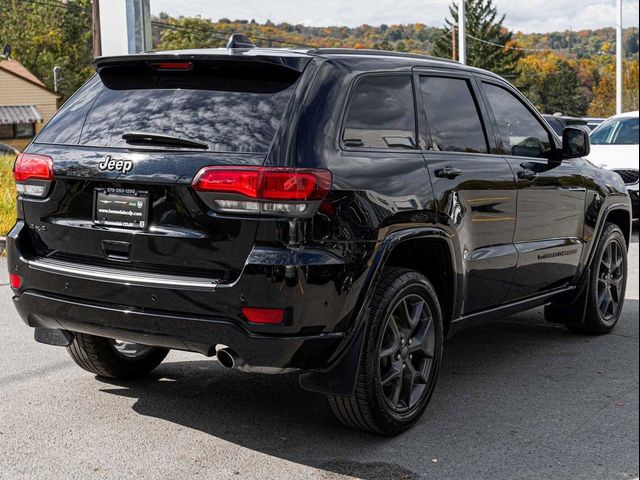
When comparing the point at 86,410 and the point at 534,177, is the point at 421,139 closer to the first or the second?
the point at 534,177

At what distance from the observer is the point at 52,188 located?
447cm

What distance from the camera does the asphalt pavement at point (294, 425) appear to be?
13.7 feet

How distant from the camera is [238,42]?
4766 mm

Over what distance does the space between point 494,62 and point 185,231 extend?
278ft

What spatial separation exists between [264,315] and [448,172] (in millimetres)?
1447

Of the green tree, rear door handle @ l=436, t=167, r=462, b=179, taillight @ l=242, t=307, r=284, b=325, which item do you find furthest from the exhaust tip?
the green tree

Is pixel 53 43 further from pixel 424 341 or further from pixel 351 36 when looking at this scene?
pixel 424 341

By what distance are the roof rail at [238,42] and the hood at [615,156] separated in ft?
30.6

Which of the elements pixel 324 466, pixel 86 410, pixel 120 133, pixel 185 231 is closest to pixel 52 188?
pixel 120 133

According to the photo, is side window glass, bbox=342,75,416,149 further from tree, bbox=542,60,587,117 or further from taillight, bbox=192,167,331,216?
tree, bbox=542,60,587,117

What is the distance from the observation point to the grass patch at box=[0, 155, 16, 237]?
12195mm

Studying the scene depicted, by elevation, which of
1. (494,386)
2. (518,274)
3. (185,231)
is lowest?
(494,386)

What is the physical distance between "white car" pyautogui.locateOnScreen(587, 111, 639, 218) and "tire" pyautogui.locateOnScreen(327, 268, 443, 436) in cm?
845

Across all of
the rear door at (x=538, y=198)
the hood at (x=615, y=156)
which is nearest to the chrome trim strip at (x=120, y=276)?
the rear door at (x=538, y=198)
